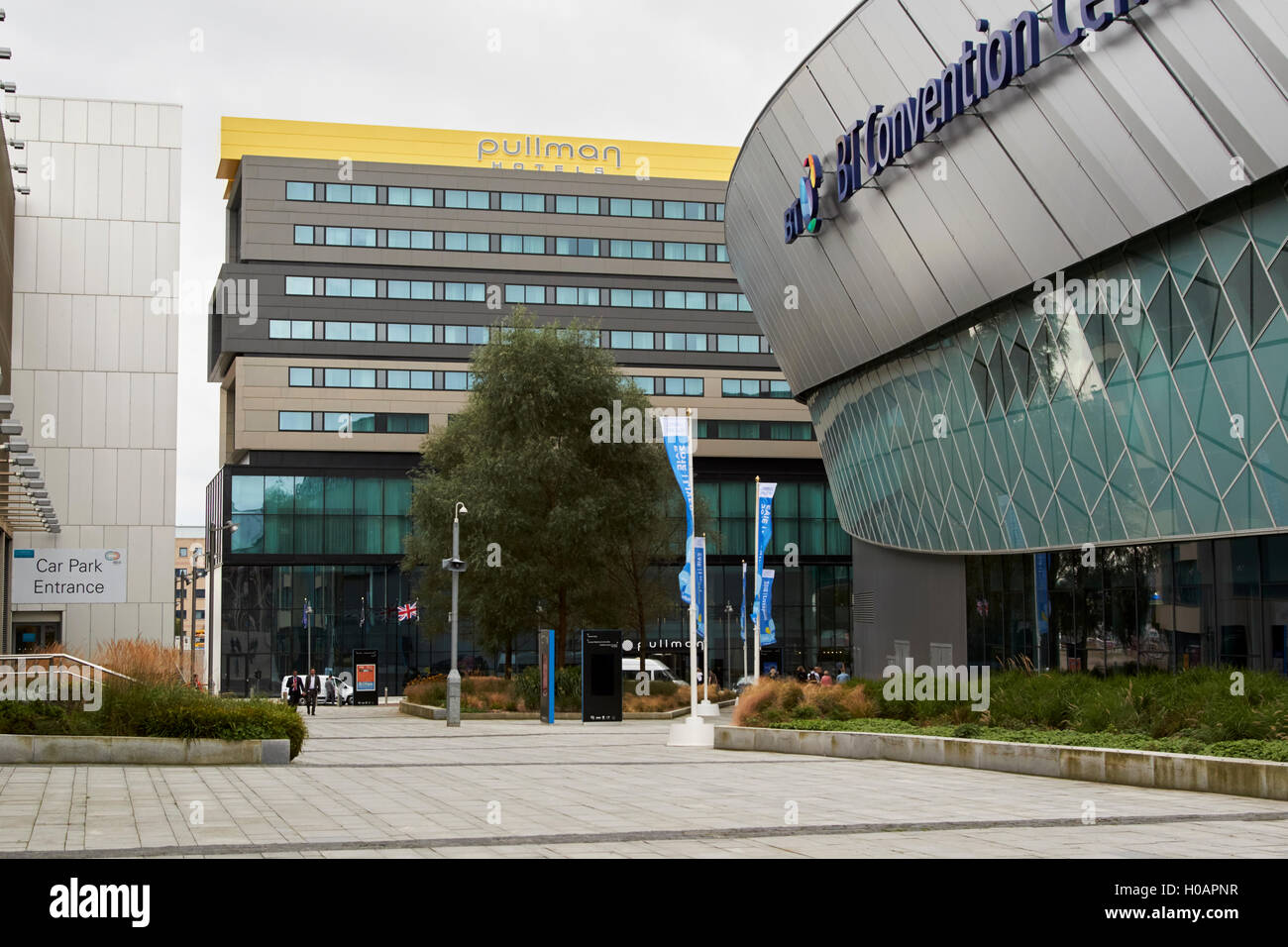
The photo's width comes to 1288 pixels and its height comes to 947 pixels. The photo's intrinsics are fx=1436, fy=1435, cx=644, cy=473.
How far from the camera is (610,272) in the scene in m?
92.0

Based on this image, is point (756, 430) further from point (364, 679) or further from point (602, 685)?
point (602, 685)

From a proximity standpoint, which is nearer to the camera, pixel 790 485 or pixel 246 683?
pixel 246 683

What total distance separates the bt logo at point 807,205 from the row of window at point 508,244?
54.0 m

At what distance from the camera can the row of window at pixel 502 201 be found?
87.2 metres

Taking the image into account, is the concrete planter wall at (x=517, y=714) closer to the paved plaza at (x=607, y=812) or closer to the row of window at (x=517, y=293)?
the paved plaza at (x=607, y=812)

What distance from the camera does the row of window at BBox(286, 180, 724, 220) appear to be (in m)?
87.2

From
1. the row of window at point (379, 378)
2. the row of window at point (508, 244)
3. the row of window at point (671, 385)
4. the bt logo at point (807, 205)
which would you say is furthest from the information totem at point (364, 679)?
the row of window at point (508, 244)

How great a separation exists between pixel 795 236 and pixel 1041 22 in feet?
40.6

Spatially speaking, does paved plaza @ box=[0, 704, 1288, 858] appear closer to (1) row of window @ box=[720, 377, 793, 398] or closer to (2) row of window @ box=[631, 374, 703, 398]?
(2) row of window @ box=[631, 374, 703, 398]

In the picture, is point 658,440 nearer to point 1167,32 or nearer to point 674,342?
point 1167,32

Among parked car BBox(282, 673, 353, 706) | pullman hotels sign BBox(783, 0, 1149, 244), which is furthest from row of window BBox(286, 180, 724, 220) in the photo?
pullman hotels sign BBox(783, 0, 1149, 244)
